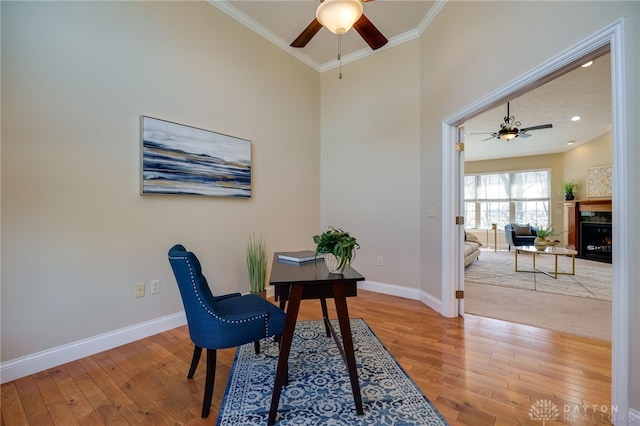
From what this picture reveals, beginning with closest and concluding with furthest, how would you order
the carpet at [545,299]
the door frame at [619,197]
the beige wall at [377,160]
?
the door frame at [619,197]
the carpet at [545,299]
the beige wall at [377,160]

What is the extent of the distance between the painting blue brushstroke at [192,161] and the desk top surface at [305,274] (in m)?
1.36

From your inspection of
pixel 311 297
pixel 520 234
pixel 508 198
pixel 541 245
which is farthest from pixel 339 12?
pixel 508 198

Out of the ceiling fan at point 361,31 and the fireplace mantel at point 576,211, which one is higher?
the ceiling fan at point 361,31

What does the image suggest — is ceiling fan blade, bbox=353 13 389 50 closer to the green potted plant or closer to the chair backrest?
the chair backrest

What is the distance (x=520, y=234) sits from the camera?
23.6 feet

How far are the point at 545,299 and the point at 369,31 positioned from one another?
3.77m

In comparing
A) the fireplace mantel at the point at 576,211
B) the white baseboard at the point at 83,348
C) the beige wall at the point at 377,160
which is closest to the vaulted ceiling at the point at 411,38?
the beige wall at the point at 377,160

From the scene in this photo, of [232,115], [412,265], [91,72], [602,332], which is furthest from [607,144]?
[91,72]

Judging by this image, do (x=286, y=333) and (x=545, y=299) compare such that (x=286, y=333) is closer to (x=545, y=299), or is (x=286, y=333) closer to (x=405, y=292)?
(x=405, y=292)

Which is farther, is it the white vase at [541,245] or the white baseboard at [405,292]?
the white vase at [541,245]

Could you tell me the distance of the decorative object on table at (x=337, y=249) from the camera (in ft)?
4.63

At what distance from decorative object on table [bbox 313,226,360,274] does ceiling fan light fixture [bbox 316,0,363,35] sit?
4.75 feet

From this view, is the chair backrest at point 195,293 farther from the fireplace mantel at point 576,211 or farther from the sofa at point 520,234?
the fireplace mantel at point 576,211

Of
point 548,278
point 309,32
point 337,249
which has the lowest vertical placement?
point 548,278
